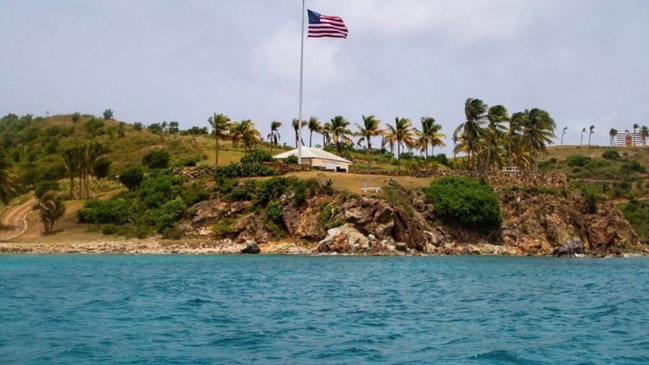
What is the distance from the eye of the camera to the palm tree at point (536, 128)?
87.0 m

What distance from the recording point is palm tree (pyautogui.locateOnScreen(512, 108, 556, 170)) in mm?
87000

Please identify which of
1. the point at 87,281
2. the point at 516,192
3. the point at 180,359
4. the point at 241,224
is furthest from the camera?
the point at 516,192

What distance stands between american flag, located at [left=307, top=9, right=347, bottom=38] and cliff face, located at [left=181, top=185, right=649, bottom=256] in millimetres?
14902

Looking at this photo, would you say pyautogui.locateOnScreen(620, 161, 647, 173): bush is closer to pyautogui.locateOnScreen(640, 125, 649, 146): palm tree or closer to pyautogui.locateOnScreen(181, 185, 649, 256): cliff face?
pyautogui.locateOnScreen(640, 125, 649, 146): palm tree

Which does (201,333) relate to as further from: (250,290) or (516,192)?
(516,192)

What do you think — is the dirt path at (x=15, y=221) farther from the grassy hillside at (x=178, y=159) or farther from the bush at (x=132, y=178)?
the bush at (x=132, y=178)

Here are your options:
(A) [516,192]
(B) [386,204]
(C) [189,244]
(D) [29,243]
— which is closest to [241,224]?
(C) [189,244]

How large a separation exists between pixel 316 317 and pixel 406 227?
141 ft

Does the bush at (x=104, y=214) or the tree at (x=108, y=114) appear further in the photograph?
the tree at (x=108, y=114)

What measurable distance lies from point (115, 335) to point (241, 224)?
48.7 metres

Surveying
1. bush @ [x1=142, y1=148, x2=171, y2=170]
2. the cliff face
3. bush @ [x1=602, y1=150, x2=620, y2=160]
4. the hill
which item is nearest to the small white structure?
the hill

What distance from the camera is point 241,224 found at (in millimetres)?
67688

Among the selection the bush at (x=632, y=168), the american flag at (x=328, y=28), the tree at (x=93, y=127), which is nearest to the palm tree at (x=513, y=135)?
the american flag at (x=328, y=28)

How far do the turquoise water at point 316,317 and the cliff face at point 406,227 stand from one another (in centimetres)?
2267
